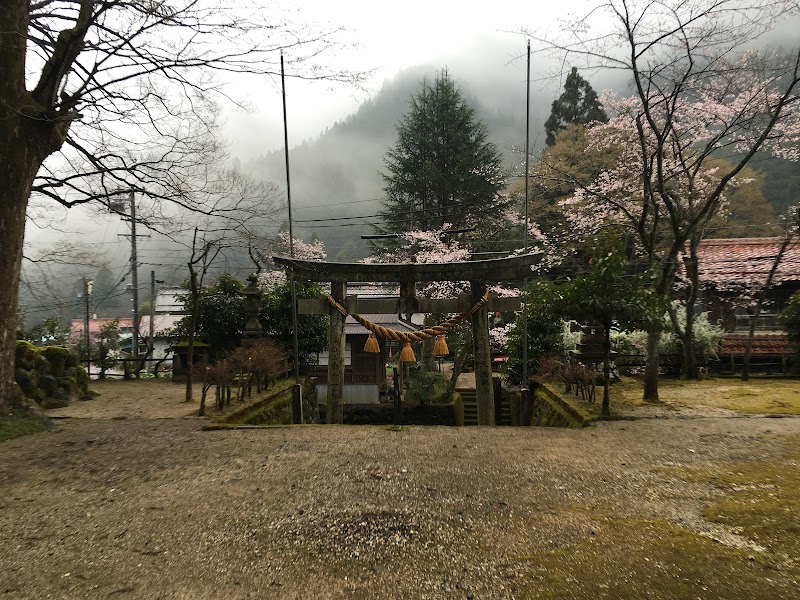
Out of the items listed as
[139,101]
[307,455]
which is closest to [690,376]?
[307,455]

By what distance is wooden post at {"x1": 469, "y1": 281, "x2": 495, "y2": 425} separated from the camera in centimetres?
871

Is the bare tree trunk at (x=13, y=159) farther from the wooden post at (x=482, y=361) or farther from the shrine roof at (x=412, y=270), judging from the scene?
the wooden post at (x=482, y=361)

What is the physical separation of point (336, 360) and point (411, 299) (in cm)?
182

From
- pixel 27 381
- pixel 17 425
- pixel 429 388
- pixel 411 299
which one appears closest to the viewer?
pixel 17 425

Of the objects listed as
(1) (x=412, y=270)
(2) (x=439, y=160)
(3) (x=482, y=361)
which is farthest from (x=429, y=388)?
(2) (x=439, y=160)

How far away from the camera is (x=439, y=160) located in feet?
70.6

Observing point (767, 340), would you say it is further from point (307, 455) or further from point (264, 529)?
point (264, 529)

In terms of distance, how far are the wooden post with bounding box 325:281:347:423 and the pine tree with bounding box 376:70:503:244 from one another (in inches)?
475

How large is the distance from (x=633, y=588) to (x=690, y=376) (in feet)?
35.8

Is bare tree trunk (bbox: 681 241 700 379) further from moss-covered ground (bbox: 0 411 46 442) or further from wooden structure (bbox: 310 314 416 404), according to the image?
moss-covered ground (bbox: 0 411 46 442)

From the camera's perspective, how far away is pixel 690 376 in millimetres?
11336

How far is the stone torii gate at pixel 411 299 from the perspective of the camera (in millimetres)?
8727

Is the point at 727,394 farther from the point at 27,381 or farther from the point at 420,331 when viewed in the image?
the point at 27,381

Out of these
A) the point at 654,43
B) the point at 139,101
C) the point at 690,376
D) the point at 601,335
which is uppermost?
the point at 654,43
